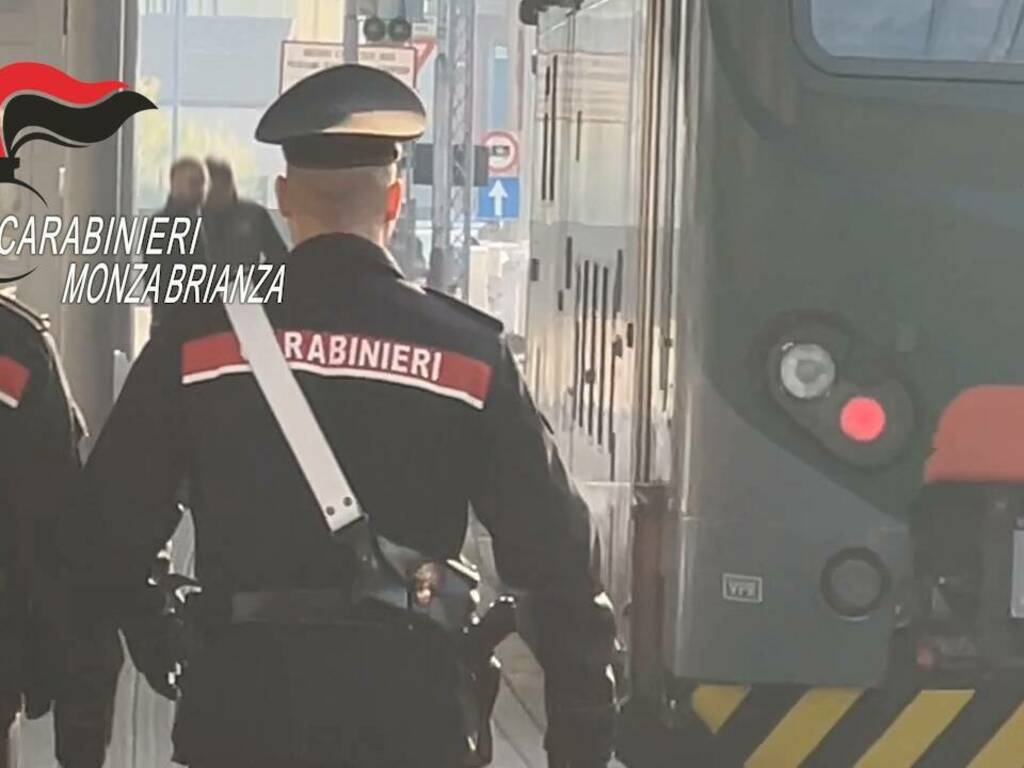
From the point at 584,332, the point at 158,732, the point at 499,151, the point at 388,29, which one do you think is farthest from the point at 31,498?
the point at 499,151

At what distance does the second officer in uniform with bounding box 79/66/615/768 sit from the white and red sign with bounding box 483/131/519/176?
17.0 ft

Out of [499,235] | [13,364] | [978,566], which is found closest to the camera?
[13,364]

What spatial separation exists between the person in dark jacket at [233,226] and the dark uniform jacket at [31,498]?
48 centimetres

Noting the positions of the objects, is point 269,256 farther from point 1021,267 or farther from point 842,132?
point 1021,267

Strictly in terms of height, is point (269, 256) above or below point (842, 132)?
below

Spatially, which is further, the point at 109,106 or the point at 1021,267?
the point at 109,106

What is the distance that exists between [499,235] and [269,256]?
4.78 metres

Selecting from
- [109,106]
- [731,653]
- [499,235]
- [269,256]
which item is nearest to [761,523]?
[731,653]

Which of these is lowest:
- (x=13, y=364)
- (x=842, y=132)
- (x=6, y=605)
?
(x=6, y=605)

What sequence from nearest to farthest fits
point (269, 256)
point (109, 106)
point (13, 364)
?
point (13, 364) < point (269, 256) < point (109, 106)

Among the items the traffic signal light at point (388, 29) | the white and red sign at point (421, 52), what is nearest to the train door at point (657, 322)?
the traffic signal light at point (388, 29)

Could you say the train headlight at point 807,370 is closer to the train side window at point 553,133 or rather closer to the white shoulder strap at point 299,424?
the white shoulder strap at point 299,424

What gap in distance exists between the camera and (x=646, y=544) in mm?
4258

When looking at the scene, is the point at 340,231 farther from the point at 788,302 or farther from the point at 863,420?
the point at 863,420
